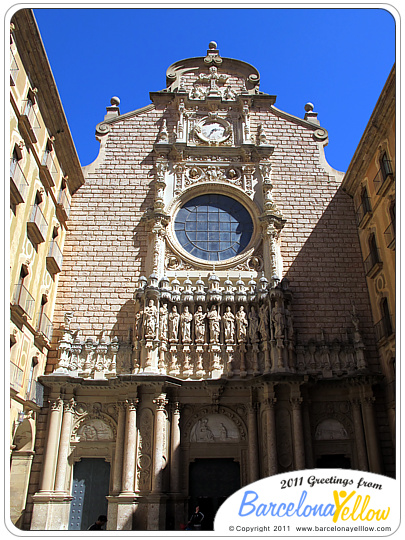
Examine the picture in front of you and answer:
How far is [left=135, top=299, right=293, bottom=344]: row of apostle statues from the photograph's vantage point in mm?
14648

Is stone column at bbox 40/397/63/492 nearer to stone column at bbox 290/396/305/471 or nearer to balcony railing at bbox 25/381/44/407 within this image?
balcony railing at bbox 25/381/44/407

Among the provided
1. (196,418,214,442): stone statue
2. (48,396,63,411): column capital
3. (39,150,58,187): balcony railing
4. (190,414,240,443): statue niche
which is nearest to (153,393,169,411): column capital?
(190,414,240,443): statue niche

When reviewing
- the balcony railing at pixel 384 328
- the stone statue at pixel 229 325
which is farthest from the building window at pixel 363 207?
the stone statue at pixel 229 325

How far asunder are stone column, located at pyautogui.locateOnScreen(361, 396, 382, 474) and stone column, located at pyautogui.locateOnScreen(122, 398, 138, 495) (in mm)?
6677

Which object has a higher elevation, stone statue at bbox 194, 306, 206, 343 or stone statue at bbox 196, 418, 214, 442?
stone statue at bbox 194, 306, 206, 343

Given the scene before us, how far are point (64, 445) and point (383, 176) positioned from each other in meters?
12.4

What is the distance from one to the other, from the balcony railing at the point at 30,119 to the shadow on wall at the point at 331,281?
30.2 ft

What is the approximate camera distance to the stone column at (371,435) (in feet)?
44.5

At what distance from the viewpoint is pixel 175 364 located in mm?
14609

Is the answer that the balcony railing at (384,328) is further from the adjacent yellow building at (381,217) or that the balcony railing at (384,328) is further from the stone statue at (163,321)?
the stone statue at (163,321)

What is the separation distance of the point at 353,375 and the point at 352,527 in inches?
303

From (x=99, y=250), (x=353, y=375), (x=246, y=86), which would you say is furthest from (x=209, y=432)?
(x=246, y=86)

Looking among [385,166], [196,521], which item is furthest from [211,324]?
[385,166]
